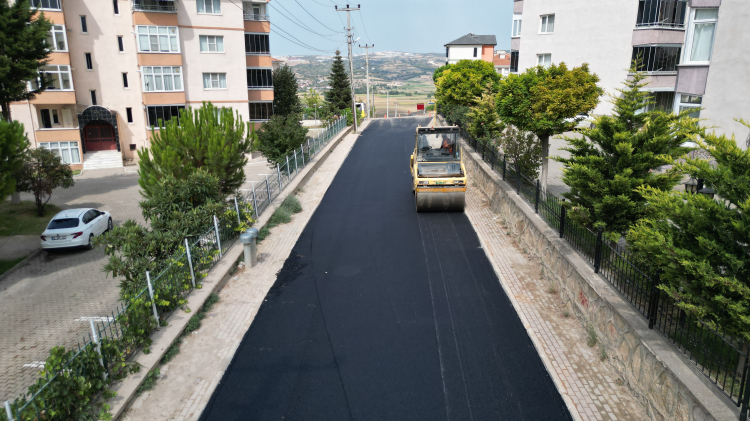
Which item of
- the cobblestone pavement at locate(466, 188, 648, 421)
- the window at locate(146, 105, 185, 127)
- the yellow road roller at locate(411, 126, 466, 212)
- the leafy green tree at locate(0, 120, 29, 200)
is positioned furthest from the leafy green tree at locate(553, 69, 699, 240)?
the window at locate(146, 105, 185, 127)

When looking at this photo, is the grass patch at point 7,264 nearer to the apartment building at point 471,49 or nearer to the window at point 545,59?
the window at point 545,59

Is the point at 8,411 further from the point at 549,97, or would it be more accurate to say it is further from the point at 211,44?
the point at 211,44

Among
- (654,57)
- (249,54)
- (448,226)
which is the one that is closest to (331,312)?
(448,226)

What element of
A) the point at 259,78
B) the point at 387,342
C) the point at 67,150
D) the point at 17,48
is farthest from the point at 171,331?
the point at 259,78

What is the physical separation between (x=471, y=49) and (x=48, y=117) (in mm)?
70601

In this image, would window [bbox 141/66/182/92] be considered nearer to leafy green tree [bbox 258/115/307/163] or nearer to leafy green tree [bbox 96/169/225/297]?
leafy green tree [bbox 258/115/307/163]

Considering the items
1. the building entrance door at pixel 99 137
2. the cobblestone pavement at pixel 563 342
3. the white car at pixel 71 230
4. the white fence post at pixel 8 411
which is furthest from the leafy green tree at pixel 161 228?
the building entrance door at pixel 99 137

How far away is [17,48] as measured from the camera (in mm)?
22062

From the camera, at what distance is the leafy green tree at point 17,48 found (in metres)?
21.8

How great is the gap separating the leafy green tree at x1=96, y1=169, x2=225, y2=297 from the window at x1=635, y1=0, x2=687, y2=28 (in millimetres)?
27575

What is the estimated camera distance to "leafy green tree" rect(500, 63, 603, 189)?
14.0 metres

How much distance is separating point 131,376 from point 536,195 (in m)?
11.1

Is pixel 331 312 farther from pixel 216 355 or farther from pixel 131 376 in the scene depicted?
pixel 131 376

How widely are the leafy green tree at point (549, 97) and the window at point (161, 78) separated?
29.2m
